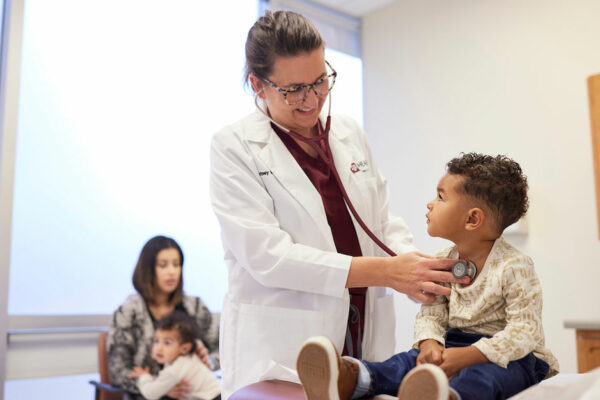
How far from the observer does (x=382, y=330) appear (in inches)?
66.3

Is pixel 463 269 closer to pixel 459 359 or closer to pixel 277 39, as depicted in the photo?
pixel 459 359

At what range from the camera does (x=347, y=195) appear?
1.67 m

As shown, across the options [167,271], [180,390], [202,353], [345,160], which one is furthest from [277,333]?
[167,271]

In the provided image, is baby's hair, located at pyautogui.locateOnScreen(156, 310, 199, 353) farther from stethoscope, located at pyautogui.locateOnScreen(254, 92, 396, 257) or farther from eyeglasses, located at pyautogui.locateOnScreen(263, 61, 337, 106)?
eyeglasses, located at pyautogui.locateOnScreen(263, 61, 337, 106)

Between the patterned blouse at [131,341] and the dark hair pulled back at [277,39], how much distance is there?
1909 mm

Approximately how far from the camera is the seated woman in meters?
3.11

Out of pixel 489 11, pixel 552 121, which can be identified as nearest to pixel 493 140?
pixel 552 121

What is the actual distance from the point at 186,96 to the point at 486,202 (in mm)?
2824

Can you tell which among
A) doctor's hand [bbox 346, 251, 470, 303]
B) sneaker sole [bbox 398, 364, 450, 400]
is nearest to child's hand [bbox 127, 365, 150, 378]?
doctor's hand [bbox 346, 251, 470, 303]

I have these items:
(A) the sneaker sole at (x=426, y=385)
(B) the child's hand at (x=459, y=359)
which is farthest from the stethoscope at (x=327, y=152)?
(A) the sneaker sole at (x=426, y=385)

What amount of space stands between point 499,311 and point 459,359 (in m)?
0.19

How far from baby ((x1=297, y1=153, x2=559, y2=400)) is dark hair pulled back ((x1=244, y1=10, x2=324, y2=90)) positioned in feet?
1.60

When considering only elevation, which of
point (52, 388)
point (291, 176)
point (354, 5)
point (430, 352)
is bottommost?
point (52, 388)

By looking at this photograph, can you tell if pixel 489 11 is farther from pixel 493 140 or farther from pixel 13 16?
pixel 13 16
